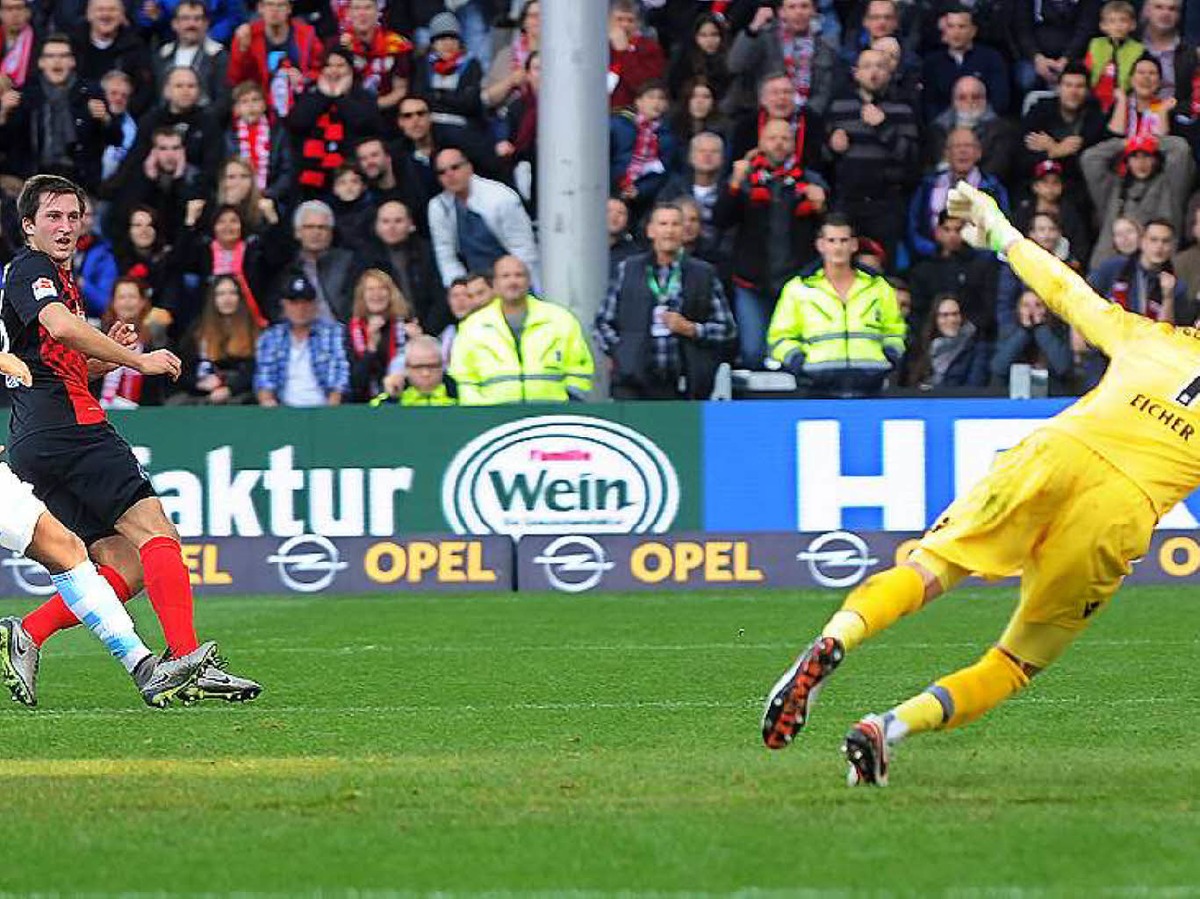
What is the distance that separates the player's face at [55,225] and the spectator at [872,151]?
9007 mm

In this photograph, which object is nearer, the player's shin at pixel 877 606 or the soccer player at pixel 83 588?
the player's shin at pixel 877 606

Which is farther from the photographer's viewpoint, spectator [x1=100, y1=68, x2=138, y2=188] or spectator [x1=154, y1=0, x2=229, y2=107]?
spectator [x1=154, y1=0, x2=229, y2=107]

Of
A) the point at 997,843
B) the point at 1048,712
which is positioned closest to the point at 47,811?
the point at 997,843

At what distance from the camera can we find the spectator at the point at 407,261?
18.1m

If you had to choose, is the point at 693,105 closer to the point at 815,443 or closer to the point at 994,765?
the point at 815,443

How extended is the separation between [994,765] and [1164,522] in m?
8.15

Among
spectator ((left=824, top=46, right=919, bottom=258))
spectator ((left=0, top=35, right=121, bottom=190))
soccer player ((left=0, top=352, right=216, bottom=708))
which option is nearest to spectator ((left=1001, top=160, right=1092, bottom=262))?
spectator ((left=824, top=46, right=919, bottom=258))

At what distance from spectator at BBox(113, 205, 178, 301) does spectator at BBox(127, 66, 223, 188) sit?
51cm

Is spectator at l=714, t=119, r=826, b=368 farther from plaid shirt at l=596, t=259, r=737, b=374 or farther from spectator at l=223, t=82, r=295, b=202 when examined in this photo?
spectator at l=223, t=82, r=295, b=202

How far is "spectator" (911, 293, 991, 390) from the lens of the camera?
17.5 meters

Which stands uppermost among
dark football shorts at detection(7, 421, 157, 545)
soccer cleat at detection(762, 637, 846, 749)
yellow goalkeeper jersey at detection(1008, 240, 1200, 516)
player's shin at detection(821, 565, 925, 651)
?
yellow goalkeeper jersey at detection(1008, 240, 1200, 516)

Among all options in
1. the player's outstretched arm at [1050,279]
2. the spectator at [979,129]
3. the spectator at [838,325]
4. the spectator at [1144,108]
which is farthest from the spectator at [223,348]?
the player's outstretched arm at [1050,279]

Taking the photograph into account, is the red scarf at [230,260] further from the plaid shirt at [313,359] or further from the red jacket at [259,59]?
the red jacket at [259,59]

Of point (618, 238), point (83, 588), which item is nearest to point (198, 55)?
point (618, 238)
